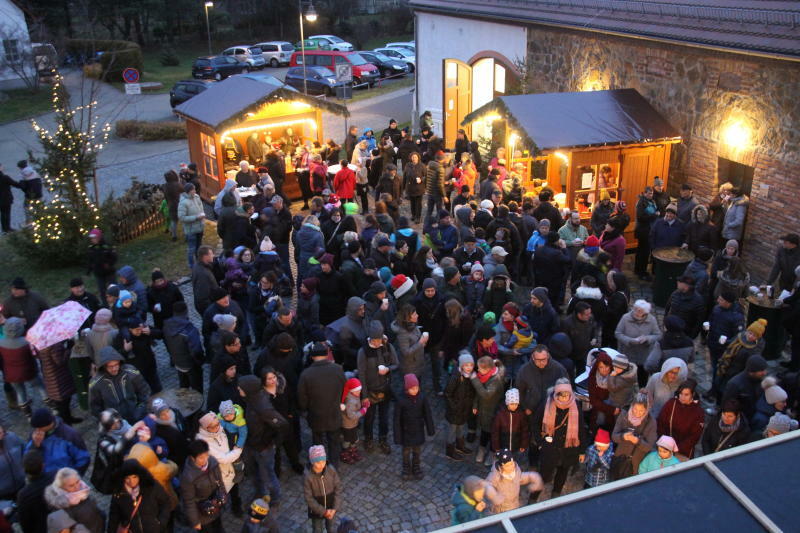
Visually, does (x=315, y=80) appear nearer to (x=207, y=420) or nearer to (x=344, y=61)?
(x=344, y=61)

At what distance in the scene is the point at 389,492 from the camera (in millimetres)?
7406

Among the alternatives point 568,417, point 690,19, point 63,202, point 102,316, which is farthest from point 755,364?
point 63,202

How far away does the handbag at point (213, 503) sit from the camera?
616 cm

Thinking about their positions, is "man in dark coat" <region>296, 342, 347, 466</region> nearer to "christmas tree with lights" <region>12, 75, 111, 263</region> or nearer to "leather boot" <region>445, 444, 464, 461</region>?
"leather boot" <region>445, 444, 464, 461</region>

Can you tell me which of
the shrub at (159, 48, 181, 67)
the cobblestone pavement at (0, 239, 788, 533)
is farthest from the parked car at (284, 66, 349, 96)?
the cobblestone pavement at (0, 239, 788, 533)

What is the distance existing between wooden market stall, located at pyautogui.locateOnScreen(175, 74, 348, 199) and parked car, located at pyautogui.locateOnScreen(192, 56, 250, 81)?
62.7 ft

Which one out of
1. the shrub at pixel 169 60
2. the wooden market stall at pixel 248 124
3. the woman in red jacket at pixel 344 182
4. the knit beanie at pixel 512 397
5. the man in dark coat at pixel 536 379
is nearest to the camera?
the knit beanie at pixel 512 397

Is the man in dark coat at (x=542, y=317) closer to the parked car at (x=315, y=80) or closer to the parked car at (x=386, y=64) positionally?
the parked car at (x=315, y=80)

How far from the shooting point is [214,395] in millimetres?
7012

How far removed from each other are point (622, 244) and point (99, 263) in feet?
25.7

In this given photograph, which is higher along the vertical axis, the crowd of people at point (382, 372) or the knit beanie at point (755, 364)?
the knit beanie at point (755, 364)

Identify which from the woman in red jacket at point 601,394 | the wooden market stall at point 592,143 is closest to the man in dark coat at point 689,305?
the woman in red jacket at point 601,394

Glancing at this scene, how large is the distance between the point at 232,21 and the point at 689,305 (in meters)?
50.0

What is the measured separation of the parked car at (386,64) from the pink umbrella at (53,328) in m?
29.7
